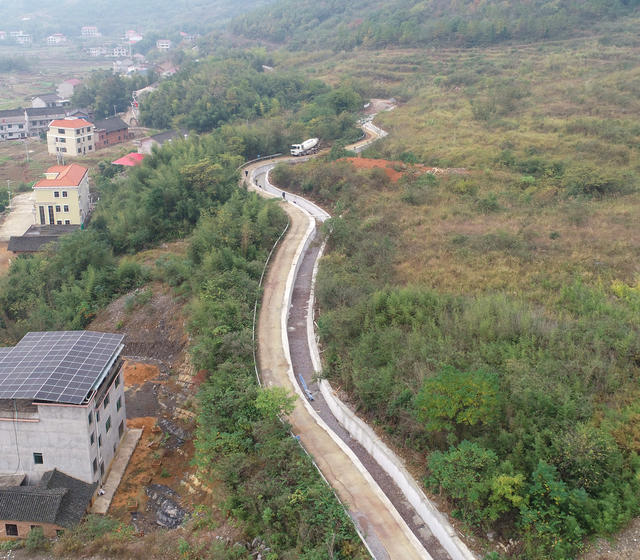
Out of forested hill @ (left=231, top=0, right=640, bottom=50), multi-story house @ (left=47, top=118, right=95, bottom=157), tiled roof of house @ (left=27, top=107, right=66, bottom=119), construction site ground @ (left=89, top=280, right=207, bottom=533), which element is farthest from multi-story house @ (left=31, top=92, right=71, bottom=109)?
construction site ground @ (left=89, top=280, right=207, bottom=533)

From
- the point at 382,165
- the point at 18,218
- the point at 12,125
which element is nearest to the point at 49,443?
the point at 382,165

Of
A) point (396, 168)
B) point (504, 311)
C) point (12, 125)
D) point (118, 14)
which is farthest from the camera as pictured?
point (118, 14)

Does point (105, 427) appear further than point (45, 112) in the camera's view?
No

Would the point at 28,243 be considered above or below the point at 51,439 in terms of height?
below

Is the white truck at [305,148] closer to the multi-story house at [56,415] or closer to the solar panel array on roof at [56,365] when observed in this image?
the solar panel array on roof at [56,365]

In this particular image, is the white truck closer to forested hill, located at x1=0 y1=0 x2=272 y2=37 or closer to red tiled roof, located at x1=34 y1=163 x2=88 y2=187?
red tiled roof, located at x1=34 y1=163 x2=88 y2=187

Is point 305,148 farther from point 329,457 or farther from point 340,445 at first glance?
point 329,457

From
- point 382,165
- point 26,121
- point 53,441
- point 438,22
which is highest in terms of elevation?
point 438,22
